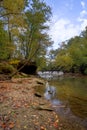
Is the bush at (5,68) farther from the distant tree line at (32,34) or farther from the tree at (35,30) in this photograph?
the tree at (35,30)

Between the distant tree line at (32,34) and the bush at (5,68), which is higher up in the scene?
the distant tree line at (32,34)

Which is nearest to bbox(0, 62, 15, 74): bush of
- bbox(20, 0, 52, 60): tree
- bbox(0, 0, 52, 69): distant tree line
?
bbox(0, 0, 52, 69): distant tree line

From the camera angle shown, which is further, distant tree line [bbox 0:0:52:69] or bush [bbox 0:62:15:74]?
distant tree line [bbox 0:0:52:69]

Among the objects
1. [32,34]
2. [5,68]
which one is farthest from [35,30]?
[5,68]

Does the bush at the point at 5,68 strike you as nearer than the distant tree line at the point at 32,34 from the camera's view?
Yes

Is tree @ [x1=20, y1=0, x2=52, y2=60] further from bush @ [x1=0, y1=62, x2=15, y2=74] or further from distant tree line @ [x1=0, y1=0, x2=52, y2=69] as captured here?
bush @ [x1=0, y1=62, x2=15, y2=74]

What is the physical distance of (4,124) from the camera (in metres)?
7.05

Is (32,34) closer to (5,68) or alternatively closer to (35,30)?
(35,30)

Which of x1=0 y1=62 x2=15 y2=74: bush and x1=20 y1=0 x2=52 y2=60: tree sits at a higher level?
x1=20 y1=0 x2=52 y2=60: tree

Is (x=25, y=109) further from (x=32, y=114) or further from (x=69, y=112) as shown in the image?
(x=69, y=112)

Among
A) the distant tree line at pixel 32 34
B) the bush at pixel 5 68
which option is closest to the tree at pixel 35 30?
the distant tree line at pixel 32 34

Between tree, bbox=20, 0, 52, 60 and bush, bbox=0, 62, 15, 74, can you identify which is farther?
tree, bbox=20, 0, 52, 60

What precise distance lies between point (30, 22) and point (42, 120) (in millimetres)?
29552

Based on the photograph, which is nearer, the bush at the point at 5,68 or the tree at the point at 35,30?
the bush at the point at 5,68
